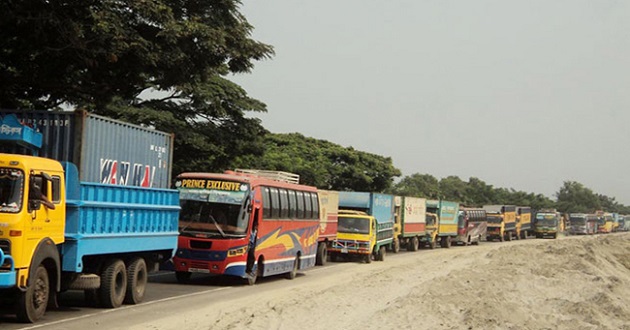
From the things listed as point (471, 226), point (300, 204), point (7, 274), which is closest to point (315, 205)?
point (300, 204)

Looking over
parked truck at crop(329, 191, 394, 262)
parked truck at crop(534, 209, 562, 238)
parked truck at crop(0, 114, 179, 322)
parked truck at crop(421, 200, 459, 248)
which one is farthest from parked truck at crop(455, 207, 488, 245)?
parked truck at crop(0, 114, 179, 322)

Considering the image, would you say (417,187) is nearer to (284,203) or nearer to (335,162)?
(335,162)

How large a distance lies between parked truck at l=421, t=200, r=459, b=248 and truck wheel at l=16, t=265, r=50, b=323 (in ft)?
126

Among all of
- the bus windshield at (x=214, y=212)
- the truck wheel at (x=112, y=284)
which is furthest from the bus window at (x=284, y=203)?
the truck wheel at (x=112, y=284)

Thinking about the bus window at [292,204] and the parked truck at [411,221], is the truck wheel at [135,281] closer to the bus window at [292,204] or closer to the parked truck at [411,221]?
the bus window at [292,204]

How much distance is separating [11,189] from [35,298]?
71.8 inches

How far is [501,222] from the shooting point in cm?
6806

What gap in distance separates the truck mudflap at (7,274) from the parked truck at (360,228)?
21920mm

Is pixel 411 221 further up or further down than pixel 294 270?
further up

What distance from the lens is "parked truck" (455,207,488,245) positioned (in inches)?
2270

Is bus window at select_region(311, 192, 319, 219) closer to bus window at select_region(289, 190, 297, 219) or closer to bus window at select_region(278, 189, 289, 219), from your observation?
bus window at select_region(289, 190, 297, 219)

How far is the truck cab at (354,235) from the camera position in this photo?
32750 mm

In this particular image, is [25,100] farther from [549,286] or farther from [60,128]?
[549,286]

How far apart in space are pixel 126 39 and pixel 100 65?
1919mm
